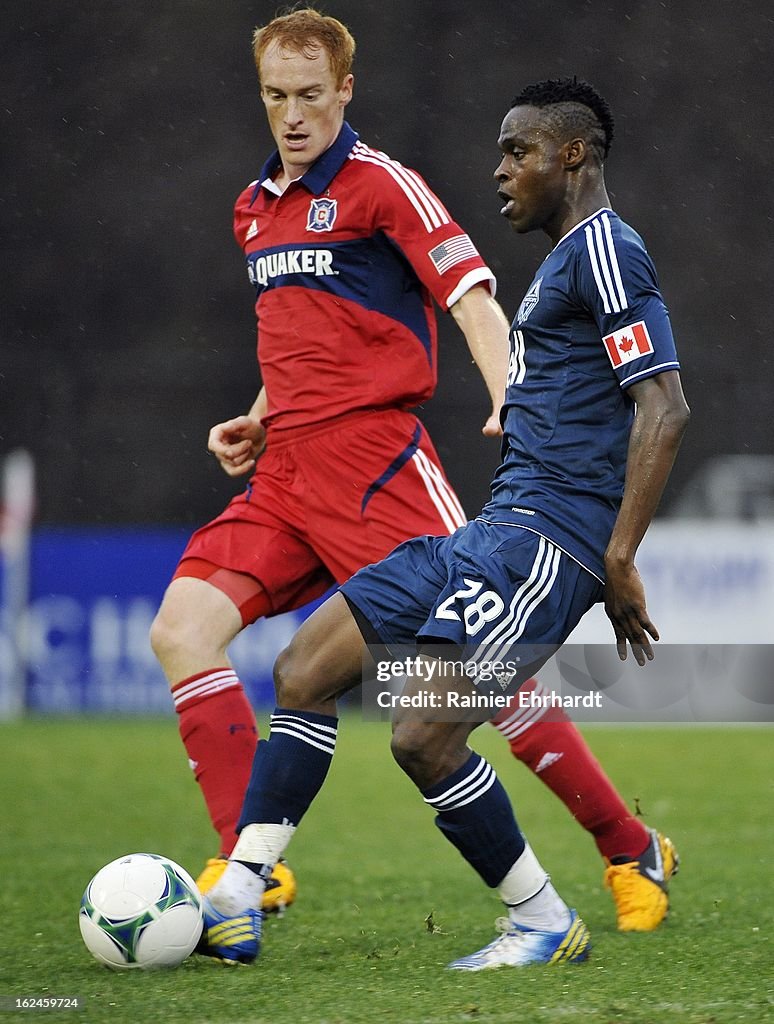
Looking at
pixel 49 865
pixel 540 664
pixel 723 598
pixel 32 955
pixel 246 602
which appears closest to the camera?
pixel 540 664

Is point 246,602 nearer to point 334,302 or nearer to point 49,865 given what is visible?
point 334,302

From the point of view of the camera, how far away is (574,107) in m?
3.34

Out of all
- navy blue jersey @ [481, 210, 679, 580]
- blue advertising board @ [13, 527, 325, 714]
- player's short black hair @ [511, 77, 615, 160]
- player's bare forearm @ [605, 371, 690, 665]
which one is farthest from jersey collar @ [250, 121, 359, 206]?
blue advertising board @ [13, 527, 325, 714]

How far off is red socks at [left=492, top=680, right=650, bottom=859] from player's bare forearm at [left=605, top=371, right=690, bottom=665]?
0.81 metres

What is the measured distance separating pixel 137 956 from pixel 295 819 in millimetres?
436

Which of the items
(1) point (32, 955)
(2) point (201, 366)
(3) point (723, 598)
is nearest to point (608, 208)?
(1) point (32, 955)

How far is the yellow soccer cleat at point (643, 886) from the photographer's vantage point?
151 inches

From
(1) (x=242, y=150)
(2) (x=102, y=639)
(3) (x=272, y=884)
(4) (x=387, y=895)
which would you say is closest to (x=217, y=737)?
(3) (x=272, y=884)

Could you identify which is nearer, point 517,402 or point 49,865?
point 517,402

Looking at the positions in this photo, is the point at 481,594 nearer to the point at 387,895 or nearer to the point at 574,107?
the point at 574,107

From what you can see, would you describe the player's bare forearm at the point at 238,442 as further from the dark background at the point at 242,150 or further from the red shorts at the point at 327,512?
the dark background at the point at 242,150

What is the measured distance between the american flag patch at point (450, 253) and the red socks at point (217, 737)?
1.17 m

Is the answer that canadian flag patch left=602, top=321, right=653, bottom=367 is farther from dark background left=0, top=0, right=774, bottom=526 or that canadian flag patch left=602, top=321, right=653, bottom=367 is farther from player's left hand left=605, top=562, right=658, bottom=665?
dark background left=0, top=0, right=774, bottom=526

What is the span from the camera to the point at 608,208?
3.29 metres
